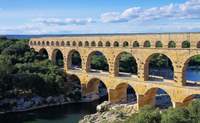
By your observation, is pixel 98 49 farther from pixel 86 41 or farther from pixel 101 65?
pixel 101 65

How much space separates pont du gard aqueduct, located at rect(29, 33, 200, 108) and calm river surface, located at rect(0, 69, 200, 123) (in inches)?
121

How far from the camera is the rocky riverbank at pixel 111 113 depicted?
115 feet

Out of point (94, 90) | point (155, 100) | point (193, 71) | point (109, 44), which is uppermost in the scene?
point (109, 44)

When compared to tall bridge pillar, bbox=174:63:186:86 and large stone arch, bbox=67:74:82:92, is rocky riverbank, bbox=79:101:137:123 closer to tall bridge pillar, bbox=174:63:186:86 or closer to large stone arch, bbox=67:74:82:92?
tall bridge pillar, bbox=174:63:186:86

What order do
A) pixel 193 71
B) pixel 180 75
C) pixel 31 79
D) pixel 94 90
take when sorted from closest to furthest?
pixel 180 75 → pixel 31 79 → pixel 94 90 → pixel 193 71

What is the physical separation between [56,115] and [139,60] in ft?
34.1

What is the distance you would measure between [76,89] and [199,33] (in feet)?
61.3

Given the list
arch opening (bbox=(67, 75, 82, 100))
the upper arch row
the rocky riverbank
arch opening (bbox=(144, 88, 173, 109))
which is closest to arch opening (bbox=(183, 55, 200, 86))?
the upper arch row

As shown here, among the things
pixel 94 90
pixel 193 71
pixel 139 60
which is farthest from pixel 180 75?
pixel 193 71

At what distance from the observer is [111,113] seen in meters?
36.9

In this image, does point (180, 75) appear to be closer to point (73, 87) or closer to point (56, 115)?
point (56, 115)

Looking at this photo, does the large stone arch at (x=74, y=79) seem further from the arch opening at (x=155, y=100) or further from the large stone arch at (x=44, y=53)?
the arch opening at (x=155, y=100)

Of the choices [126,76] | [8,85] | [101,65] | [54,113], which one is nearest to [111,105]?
[126,76]

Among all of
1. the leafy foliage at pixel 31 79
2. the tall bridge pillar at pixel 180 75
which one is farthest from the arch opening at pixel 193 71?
the tall bridge pillar at pixel 180 75
